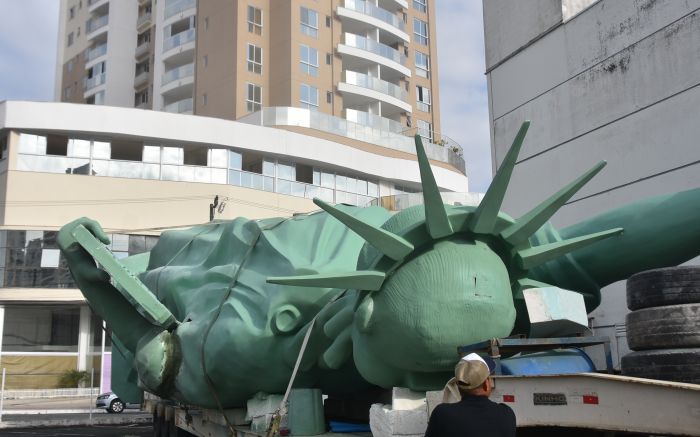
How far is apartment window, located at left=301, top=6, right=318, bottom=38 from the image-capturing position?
44.5 metres

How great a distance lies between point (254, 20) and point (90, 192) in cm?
1716

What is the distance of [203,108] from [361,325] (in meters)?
41.1

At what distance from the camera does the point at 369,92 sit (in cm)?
4603

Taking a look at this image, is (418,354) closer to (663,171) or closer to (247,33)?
(663,171)

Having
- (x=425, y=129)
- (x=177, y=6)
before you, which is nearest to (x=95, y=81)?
(x=177, y=6)

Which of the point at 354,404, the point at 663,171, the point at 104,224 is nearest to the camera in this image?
the point at 354,404

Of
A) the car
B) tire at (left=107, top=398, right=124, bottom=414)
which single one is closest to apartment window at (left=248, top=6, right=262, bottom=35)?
the car

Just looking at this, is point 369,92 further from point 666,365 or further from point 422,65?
point 666,365

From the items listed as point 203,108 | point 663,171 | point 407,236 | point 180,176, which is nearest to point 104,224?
point 180,176

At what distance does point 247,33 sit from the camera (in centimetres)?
4359

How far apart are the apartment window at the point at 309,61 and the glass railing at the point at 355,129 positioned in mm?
5082

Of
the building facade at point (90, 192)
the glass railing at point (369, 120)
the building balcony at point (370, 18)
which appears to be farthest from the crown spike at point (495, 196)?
the building balcony at point (370, 18)

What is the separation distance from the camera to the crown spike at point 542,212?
4750 mm

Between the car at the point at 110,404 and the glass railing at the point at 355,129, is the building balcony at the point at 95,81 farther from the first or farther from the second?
the car at the point at 110,404
